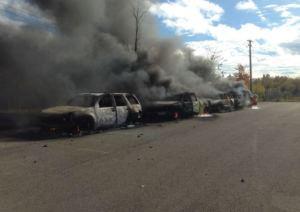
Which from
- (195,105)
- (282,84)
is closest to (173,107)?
(195,105)

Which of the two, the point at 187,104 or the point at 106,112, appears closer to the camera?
the point at 106,112

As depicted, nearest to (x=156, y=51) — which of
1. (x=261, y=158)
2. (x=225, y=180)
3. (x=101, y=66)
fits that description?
(x=101, y=66)

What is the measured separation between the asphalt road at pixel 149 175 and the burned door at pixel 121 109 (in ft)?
10.2

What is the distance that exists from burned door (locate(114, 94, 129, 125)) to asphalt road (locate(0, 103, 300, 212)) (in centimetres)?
312

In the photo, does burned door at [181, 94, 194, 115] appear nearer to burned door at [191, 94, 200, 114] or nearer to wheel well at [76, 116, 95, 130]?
burned door at [191, 94, 200, 114]

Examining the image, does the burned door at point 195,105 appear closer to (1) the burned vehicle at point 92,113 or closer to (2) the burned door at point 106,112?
(1) the burned vehicle at point 92,113

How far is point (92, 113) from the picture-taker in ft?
48.4

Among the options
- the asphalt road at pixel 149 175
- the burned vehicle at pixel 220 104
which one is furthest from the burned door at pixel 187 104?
the asphalt road at pixel 149 175

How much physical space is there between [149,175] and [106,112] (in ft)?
26.7

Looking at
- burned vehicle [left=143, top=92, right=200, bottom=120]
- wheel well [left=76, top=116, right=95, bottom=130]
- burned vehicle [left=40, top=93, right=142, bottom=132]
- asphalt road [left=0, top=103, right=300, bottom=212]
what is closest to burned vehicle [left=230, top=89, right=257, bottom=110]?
burned vehicle [left=143, top=92, right=200, bottom=120]

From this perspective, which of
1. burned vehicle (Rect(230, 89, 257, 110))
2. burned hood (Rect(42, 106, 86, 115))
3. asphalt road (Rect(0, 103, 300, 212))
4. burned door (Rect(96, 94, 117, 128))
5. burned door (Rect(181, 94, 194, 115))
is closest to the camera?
asphalt road (Rect(0, 103, 300, 212))

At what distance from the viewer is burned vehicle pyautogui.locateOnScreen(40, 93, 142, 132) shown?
1399 centimetres

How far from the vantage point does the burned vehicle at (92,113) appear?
13992 millimetres

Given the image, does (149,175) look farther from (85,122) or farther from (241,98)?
(241,98)
